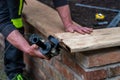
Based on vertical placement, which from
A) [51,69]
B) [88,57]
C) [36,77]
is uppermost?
[88,57]

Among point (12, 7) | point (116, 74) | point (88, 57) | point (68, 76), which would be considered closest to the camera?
point (88, 57)

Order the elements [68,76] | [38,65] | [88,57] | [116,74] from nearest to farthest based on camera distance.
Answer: [88,57], [116,74], [68,76], [38,65]

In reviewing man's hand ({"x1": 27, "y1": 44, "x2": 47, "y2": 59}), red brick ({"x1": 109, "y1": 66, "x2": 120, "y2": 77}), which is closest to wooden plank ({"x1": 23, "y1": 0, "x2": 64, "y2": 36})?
man's hand ({"x1": 27, "y1": 44, "x2": 47, "y2": 59})

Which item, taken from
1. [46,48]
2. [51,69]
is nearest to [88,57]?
[46,48]

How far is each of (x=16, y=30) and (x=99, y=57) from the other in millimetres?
635

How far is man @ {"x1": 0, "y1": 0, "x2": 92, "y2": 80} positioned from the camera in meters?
2.16

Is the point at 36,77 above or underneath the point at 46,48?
underneath

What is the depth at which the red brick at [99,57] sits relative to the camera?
6.70ft

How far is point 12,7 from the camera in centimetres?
→ 261

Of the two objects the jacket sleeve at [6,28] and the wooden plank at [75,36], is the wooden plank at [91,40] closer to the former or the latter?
the wooden plank at [75,36]

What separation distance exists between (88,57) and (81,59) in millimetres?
74

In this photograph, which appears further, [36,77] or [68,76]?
[36,77]

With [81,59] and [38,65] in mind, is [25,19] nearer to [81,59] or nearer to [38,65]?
[38,65]

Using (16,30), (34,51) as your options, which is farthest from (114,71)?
(16,30)
